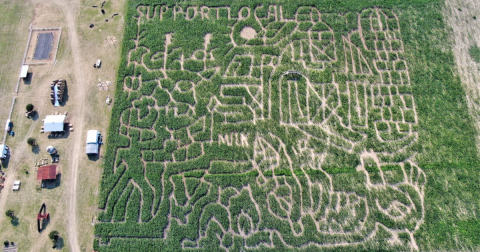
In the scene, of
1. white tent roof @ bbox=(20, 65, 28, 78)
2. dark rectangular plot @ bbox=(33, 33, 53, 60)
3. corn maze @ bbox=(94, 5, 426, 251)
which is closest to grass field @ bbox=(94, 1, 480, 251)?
corn maze @ bbox=(94, 5, 426, 251)

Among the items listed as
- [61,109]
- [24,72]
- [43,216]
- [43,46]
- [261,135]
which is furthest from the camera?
[43,46]

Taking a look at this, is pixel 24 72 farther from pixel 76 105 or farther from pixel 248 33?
pixel 248 33

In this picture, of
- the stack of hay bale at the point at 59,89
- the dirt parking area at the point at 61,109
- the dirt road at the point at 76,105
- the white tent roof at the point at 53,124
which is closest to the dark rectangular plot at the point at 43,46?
the dirt parking area at the point at 61,109

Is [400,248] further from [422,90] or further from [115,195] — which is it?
[115,195]

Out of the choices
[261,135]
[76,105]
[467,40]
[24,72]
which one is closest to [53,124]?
[76,105]

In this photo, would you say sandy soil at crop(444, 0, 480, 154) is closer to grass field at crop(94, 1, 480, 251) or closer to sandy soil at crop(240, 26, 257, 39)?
grass field at crop(94, 1, 480, 251)

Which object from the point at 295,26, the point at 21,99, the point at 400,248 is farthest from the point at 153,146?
the point at 400,248
